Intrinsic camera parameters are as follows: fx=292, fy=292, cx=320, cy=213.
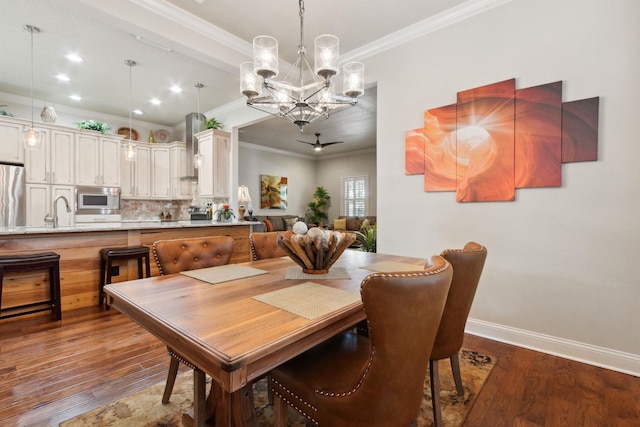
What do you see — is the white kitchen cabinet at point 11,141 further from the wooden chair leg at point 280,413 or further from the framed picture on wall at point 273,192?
the wooden chair leg at point 280,413

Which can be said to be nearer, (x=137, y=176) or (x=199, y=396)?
(x=199, y=396)

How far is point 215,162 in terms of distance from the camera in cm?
507

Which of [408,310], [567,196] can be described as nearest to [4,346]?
[408,310]

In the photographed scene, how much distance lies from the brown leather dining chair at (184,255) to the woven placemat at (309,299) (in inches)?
29.0

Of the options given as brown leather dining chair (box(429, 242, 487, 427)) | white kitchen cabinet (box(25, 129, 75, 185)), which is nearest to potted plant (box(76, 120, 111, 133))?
white kitchen cabinet (box(25, 129, 75, 185))

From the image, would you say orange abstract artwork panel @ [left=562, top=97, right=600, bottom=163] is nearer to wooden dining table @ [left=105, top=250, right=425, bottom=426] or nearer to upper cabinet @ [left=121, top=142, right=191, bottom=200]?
wooden dining table @ [left=105, top=250, right=425, bottom=426]

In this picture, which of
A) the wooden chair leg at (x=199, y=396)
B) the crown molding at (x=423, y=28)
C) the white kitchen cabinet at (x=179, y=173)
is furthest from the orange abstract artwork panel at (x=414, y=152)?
the white kitchen cabinet at (x=179, y=173)

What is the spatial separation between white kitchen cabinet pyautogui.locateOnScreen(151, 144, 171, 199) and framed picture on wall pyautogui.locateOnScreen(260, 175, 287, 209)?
2.56 meters

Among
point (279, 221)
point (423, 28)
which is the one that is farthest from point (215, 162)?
point (423, 28)

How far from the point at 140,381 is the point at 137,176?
5.09 m

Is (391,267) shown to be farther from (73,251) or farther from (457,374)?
(73,251)

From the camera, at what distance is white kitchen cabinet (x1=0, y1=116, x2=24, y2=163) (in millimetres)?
4348

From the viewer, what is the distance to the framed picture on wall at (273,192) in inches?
324

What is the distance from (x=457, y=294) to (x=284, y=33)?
293cm
